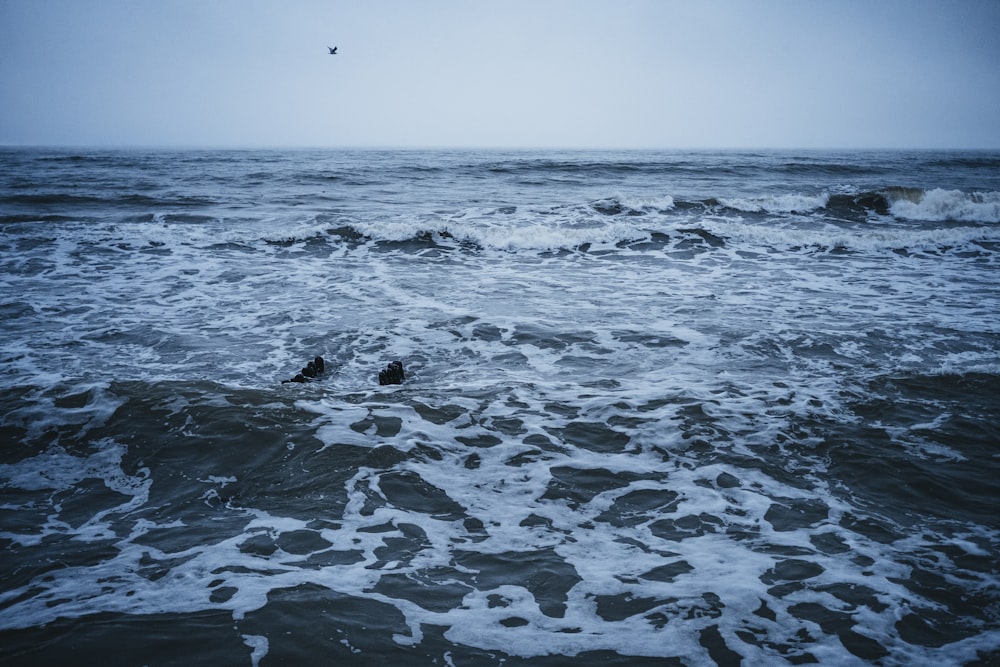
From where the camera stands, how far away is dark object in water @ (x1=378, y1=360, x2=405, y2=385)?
5.73m

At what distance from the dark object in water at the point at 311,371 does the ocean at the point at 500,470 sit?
7 cm

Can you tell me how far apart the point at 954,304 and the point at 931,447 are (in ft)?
18.9

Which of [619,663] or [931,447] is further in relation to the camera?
[931,447]

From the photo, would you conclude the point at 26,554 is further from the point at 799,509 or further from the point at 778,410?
the point at 778,410

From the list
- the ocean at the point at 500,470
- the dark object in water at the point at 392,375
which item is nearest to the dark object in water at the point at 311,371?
the ocean at the point at 500,470

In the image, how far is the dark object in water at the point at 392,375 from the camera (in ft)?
18.8

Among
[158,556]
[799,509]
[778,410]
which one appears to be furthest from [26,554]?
[778,410]

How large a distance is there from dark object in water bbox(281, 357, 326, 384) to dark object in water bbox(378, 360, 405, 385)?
0.70 metres

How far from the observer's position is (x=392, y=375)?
18.9 feet

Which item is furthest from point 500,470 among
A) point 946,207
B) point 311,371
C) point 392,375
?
point 946,207

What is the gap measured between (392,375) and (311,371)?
0.92m

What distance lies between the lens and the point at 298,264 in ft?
38.4

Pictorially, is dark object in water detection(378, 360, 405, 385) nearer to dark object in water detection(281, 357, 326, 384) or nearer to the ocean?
the ocean

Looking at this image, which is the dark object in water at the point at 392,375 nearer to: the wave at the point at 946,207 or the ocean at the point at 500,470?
the ocean at the point at 500,470
